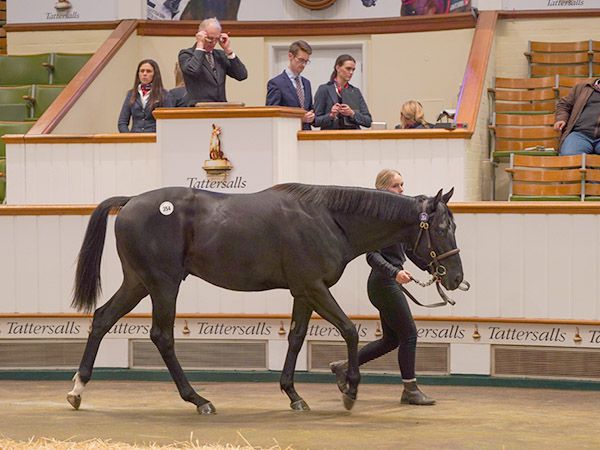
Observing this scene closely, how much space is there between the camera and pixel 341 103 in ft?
39.0

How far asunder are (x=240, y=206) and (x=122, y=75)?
673 cm

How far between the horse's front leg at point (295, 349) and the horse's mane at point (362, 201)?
0.69 metres

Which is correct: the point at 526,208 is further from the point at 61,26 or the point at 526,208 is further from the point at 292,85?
the point at 61,26

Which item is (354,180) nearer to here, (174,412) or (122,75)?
(174,412)

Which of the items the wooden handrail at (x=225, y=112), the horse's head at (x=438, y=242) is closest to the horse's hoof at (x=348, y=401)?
the horse's head at (x=438, y=242)

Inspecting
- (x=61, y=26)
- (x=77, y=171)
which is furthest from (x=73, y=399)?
(x=61, y=26)

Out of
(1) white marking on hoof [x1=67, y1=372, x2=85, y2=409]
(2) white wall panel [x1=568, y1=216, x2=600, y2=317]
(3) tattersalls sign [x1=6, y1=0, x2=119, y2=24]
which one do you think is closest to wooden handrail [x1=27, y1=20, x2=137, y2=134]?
(3) tattersalls sign [x1=6, y1=0, x2=119, y2=24]

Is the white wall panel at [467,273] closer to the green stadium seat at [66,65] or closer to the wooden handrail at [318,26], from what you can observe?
the green stadium seat at [66,65]

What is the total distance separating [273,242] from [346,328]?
797mm

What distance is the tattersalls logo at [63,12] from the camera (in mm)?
16844

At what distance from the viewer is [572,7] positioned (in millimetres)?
15656

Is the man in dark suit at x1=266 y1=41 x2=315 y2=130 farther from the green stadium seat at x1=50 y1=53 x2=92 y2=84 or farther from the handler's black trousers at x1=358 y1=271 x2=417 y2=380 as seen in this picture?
→ the green stadium seat at x1=50 y1=53 x2=92 y2=84

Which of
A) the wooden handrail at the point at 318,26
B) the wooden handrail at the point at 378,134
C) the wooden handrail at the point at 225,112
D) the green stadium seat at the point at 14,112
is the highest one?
the wooden handrail at the point at 318,26

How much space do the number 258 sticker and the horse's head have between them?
5.43 feet
